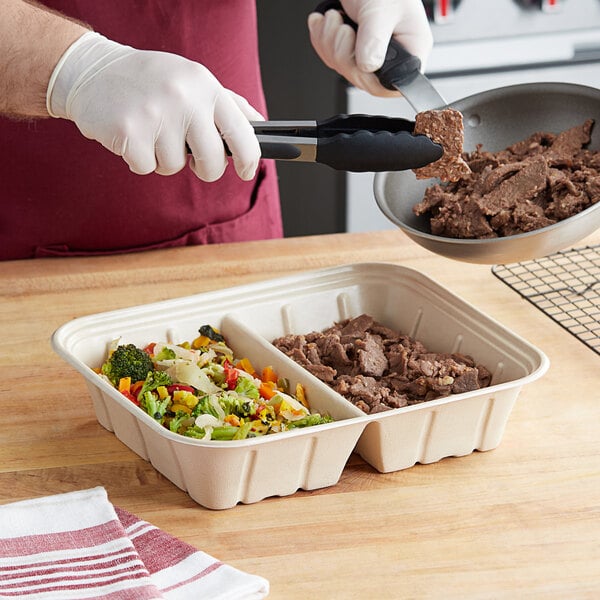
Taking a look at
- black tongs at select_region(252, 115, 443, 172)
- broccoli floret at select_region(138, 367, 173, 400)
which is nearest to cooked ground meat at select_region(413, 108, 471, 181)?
black tongs at select_region(252, 115, 443, 172)

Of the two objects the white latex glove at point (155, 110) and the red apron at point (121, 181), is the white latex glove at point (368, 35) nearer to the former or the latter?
the red apron at point (121, 181)

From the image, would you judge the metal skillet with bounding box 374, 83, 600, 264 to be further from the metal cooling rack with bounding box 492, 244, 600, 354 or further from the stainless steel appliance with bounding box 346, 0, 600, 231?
the stainless steel appliance with bounding box 346, 0, 600, 231

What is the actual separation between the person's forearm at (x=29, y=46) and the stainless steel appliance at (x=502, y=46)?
1.88 meters

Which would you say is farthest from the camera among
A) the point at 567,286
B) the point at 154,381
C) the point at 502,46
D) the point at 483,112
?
the point at 502,46

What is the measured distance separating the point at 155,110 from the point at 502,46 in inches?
90.0

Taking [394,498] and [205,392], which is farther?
[205,392]

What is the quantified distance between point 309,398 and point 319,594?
0.40 metres

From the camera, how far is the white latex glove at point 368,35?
195 cm

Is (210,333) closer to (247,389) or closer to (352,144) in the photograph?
(247,389)

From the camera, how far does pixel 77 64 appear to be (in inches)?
65.5

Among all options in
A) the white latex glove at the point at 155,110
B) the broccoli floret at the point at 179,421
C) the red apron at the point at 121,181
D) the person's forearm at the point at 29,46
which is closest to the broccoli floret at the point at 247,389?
the broccoli floret at the point at 179,421


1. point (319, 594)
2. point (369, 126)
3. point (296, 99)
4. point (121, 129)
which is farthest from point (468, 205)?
point (296, 99)

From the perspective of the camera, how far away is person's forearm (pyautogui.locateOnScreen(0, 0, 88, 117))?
66.9 inches

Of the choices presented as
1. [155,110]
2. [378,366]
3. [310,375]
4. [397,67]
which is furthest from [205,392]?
[397,67]
